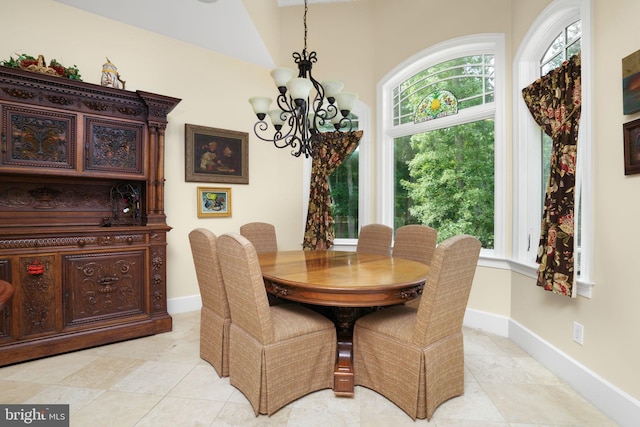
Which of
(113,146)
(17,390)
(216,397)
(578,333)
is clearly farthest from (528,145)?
(17,390)

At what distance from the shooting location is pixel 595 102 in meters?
1.97

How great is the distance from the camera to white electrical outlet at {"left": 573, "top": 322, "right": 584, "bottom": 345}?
6.77ft

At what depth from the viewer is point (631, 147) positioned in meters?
1.71

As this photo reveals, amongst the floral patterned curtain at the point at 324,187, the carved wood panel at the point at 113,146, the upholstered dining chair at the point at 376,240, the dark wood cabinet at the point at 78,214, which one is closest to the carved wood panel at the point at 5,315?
the dark wood cabinet at the point at 78,214

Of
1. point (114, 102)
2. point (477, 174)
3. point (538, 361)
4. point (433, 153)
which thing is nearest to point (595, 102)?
point (477, 174)

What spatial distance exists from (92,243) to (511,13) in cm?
432

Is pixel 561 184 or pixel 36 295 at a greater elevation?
pixel 561 184

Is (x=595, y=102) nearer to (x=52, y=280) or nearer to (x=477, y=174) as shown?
(x=477, y=174)

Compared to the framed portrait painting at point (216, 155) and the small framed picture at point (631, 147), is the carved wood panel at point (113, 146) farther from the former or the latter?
the small framed picture at point (631, 147)

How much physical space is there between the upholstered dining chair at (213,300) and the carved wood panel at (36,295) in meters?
1.31

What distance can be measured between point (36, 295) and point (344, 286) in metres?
2.51

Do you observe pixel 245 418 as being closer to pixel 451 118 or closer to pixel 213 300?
pixel 213 300

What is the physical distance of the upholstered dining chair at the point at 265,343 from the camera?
1711 mm

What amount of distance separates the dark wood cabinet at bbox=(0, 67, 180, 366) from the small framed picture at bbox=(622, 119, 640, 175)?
11.3 ft
